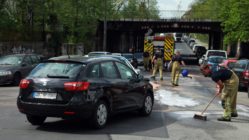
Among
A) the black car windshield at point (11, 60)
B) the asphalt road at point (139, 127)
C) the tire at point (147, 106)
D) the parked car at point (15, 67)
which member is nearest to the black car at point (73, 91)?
the asphalt road at point (139, 127)

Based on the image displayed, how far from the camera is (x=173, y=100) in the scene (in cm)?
1689

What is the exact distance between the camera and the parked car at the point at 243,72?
23.4 meters

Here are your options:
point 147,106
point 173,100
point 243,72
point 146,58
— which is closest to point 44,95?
point 147,106

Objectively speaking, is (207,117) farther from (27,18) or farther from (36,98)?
(27,18)

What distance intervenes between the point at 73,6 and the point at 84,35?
3325 mm

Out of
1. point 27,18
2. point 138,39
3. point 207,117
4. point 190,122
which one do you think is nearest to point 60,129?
point 190,122

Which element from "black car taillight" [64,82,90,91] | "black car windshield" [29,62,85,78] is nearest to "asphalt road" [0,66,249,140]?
"black car taillight" [64,82,90,91]

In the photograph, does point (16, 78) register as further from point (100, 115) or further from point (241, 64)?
point (100, 115)

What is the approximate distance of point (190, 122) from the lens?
12125 millimetres

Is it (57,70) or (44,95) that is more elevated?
(57,70)

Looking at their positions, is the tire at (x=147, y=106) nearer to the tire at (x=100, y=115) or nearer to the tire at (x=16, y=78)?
the tire at (x=100, y=115)

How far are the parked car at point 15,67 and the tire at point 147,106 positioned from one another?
1088 centimetres

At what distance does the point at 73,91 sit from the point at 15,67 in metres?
13.7

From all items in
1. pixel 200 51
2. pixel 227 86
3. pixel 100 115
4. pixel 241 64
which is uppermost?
pixel 227 86
